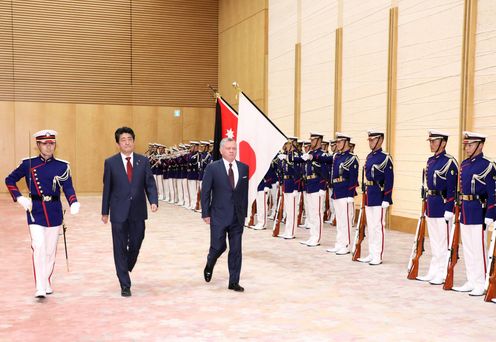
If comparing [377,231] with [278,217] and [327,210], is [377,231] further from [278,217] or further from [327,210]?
[327,210]

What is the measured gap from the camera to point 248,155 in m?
7.01

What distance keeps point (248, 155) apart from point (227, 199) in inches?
63.0

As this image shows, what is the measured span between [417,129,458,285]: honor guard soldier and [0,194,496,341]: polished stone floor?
31cm

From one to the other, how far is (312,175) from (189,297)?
383 cm

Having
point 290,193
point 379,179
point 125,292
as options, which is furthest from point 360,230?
point 125,292

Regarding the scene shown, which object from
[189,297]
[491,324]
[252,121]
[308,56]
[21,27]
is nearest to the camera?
[491,324]

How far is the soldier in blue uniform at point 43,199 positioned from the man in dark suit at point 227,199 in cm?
122

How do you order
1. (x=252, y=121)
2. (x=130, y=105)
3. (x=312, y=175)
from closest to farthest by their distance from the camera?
(x=252, y=121) < (x=312, y=175) < (x=130, y=105)

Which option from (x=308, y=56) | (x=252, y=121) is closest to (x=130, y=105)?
(x=308, y=56)

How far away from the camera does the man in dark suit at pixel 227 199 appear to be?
5484 millimetres

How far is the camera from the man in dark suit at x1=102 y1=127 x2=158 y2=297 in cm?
525

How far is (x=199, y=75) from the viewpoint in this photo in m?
20.1

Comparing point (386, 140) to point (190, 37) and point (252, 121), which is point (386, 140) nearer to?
point (252, 121)

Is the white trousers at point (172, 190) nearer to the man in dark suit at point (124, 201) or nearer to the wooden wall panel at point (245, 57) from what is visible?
the wooden wall panel at point (245, 57)
